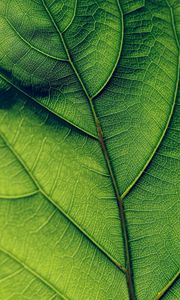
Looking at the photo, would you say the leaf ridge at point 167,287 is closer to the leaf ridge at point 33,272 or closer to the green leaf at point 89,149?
the green leaf at point 89,149

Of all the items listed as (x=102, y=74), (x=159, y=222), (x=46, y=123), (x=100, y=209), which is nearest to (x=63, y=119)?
(x=46, y=123)

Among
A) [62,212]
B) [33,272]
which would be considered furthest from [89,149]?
[33,272]

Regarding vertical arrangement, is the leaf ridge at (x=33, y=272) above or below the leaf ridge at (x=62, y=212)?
below

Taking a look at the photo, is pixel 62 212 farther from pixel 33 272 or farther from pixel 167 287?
pixel 167 287

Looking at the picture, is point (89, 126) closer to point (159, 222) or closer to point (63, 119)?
point (63, 119)

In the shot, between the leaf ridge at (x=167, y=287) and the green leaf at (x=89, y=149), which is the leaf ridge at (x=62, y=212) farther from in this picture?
the leaf ridge at (x=167, y=287)

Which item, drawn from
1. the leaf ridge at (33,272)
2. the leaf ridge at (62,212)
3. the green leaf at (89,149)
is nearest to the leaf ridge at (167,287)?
the green leaf at (89,149)

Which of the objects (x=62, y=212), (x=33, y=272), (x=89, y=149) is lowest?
(x=33, y=272)

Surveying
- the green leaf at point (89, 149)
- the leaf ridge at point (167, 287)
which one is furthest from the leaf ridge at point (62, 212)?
the leaf ridge at point (167, 287)

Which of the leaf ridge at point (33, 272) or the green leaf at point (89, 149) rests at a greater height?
the green leaf at point (89, 149)
